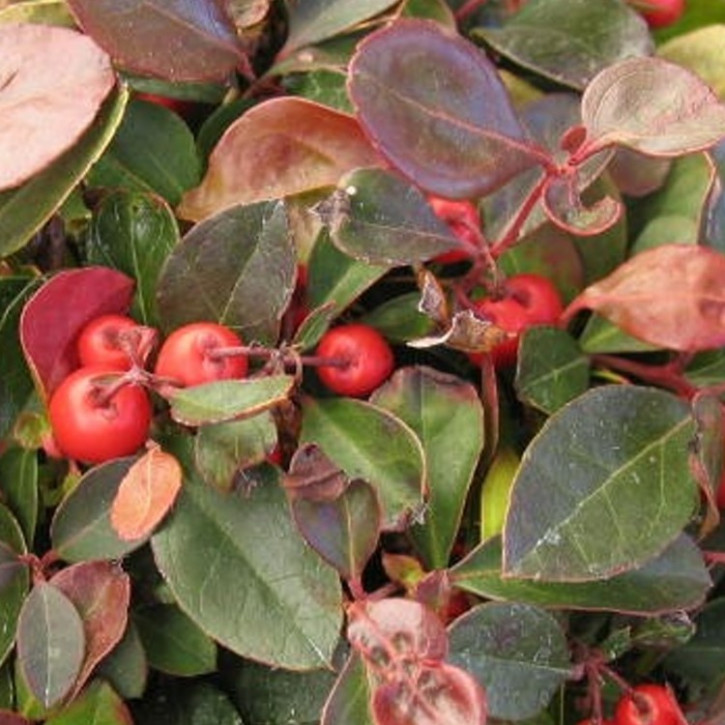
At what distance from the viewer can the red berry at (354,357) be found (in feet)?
2.54

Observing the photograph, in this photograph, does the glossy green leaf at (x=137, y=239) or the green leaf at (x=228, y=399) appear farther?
the glossy green leaf at (x=137, y=239)

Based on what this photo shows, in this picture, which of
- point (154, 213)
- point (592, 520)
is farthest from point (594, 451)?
point (154, 213)

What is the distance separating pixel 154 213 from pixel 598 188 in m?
0.28

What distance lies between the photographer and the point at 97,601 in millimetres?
750

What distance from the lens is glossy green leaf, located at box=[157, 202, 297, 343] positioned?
76cm

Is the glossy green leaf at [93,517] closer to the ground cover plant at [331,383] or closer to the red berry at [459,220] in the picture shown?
the ground cover plant at [331,383]

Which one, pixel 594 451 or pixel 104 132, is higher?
pixel 104 132

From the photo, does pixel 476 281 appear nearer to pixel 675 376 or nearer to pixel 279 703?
pixel 675 376

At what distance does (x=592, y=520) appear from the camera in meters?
0.74

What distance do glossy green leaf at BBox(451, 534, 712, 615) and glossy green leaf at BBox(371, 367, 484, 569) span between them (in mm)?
27

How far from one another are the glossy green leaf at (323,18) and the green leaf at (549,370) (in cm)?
23

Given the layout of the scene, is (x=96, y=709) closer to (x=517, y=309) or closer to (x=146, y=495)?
(x=146, y=495)

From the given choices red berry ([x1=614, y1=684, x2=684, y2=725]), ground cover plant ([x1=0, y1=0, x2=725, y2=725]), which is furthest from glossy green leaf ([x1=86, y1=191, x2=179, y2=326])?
red berry ([x1=614, y1=684, x2=684, y2=725])

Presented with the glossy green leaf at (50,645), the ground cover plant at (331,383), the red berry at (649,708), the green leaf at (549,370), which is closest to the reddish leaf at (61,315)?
the ground cover plant at (331,383)
